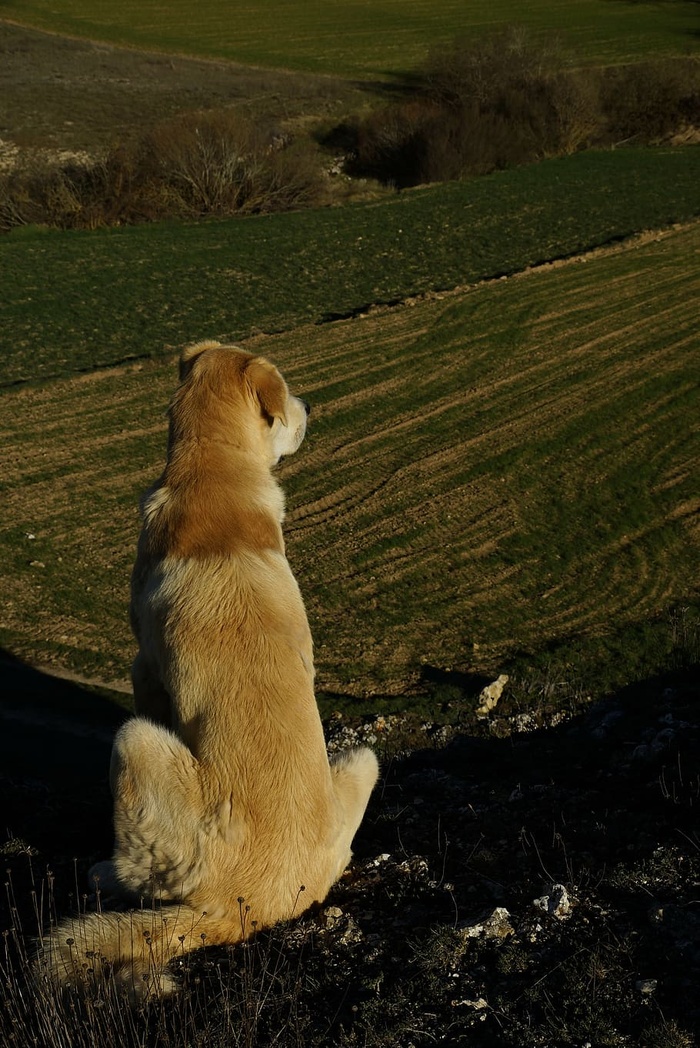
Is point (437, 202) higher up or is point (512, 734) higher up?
point (437, 202)

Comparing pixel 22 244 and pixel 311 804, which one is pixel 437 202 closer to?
pixel 22 244

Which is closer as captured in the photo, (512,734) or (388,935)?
(388,935)

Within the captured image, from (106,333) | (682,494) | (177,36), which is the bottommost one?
(682,494)

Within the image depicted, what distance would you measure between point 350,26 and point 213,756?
8589 centimetres

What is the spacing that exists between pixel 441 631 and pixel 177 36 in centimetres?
7635

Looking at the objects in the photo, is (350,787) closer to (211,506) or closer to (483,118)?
(211,506)

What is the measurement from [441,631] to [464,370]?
1033 centimetres

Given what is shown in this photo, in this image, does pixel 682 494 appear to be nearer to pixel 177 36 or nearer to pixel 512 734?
pixel 512 734

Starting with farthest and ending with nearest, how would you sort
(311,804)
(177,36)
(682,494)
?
(177,36) → (682,494) → (311,804)

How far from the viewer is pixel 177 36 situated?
77688 millimetres

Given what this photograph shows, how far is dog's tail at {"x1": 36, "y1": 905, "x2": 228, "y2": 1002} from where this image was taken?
14.5 feet

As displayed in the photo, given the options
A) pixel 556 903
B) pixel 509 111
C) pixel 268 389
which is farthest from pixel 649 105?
pixel 556 903

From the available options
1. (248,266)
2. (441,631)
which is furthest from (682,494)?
(248,266)

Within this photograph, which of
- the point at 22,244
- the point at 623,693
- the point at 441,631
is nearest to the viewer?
the point at 623,693
